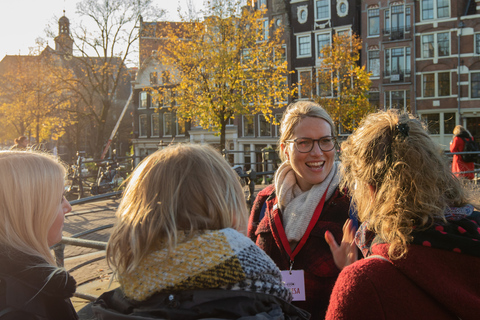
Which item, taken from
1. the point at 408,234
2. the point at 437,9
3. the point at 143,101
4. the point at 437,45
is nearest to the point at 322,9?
the point at 437,9

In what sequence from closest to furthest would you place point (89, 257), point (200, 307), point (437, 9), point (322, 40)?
point (200, 307) < point (89, 257) < point (437, 9) < point (322, 40)

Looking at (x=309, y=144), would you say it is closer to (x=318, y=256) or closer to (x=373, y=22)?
(x=318, y=256)

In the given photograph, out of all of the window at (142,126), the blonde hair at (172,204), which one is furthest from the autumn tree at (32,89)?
the blonde hair at (172,204)

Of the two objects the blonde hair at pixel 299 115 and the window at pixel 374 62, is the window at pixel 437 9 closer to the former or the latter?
the window at pixel 374 62

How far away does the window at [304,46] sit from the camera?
31.3m

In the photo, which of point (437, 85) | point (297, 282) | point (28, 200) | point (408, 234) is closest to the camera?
point (408, 234)

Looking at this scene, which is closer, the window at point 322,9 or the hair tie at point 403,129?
the hair tie at point 403,129

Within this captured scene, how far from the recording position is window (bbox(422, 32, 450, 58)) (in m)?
28.1

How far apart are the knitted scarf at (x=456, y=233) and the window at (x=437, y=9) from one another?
3079 cm

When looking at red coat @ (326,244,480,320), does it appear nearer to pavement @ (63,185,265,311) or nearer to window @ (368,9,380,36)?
pavement @ (63,185,265,311)

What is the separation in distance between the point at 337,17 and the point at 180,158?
3165cm

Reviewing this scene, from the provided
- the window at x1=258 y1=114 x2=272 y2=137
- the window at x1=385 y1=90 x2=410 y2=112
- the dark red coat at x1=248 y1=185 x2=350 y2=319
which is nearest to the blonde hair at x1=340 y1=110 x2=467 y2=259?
the dark red coat at x1=248 y1=185 x2=350 y2=319

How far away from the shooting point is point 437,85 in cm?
2823

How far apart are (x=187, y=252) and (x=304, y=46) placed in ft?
104
